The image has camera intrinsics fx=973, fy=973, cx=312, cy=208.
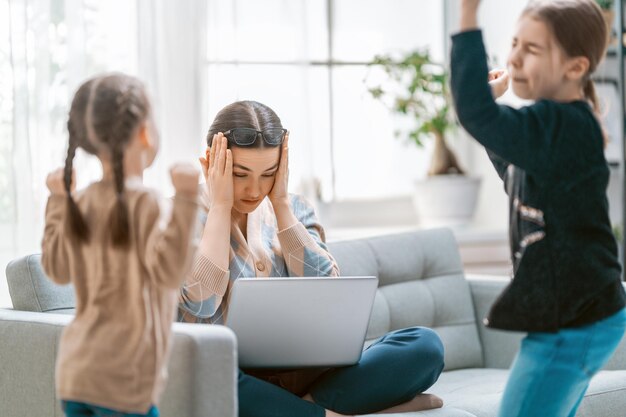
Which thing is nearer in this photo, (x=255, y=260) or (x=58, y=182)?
(x=58, y=182)

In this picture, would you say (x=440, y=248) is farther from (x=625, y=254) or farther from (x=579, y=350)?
(x=579, y=350)

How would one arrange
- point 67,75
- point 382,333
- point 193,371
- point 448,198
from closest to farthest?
point 193,371 < point 382,333 < point 67,75 < point 448,198

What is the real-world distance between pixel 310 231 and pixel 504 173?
2.35 feet

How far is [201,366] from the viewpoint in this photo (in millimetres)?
1704

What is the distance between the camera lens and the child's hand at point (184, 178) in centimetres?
135

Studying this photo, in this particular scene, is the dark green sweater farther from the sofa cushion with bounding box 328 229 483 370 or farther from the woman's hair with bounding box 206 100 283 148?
the sofa cushion with bounding box 328 229 483 370

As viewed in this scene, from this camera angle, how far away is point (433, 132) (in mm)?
3977

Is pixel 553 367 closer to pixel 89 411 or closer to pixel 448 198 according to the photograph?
pixel 89 411

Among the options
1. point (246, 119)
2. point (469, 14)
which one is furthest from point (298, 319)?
point (469, 14)

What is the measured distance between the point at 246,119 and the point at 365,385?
24.6 inches

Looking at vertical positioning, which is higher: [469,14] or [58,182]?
[469,14]

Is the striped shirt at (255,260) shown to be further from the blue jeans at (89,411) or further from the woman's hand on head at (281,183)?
the blue jeans at (89,411)

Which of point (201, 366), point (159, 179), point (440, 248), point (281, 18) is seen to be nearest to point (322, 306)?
point (201, 366)

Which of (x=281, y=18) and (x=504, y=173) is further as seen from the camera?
(x=281, y=18)
